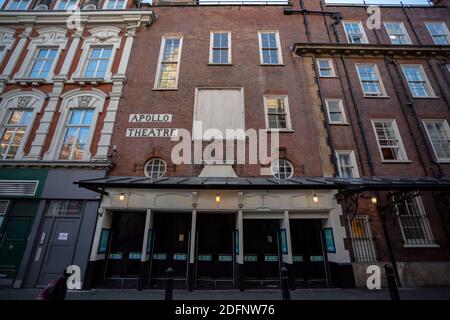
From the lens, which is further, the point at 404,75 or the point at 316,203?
the point at 404,75

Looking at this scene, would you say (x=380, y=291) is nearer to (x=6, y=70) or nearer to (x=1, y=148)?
(x=1, y=148)

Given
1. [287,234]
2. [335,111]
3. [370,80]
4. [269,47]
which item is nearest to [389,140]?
[335,111]

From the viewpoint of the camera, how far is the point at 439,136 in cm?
1163

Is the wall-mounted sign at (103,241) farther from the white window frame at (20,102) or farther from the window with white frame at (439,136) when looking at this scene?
the window with white frame at (439,136)

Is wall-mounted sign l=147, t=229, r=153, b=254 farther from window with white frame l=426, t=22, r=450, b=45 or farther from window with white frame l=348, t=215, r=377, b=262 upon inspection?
window with white frame l=426, t=22, r=450, b=45

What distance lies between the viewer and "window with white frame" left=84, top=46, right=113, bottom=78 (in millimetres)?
12234

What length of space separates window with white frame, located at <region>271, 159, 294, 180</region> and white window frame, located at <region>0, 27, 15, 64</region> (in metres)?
17.4

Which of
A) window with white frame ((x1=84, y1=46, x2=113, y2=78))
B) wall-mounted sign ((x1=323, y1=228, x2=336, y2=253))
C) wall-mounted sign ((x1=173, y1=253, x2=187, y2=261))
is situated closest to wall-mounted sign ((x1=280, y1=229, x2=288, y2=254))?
wall-mounted sign ((x1=323, y1=228, x2=336, y2=253))

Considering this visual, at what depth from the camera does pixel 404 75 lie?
509 inches

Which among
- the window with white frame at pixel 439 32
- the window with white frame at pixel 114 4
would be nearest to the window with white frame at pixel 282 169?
the window with white frame at pixel 439 32

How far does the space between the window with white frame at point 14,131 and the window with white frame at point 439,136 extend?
21814 millimetres

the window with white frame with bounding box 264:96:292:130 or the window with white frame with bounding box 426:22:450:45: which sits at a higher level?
the window with white frame with bounding box 426:22:450:45
